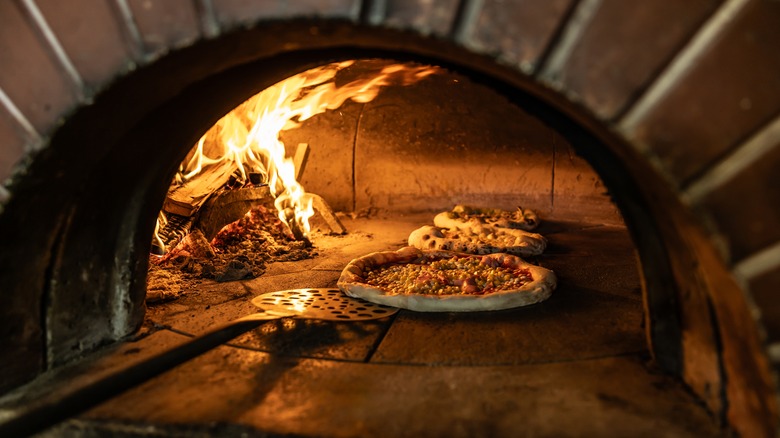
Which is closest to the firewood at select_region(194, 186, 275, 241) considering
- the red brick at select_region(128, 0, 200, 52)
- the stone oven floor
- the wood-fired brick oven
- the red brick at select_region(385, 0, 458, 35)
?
the stone oven floor

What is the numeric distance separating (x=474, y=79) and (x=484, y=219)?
318 cm

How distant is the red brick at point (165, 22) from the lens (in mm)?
1621

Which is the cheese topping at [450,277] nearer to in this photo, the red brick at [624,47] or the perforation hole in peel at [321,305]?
the perforation hole in peel at [321,305]

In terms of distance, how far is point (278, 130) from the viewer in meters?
4.81

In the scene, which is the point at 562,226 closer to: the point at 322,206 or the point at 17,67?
the point at 322,206

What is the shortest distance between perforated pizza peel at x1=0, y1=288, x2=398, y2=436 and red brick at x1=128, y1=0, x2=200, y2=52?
1100mm

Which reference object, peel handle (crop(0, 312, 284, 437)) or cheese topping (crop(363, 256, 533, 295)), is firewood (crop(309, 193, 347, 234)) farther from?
peel handle (crop(0, 312, 284, 437))

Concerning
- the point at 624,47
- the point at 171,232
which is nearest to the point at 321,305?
the point at 171,232

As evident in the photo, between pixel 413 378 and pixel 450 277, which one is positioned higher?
pixel 450 277

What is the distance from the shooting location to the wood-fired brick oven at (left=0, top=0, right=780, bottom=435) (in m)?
1.36

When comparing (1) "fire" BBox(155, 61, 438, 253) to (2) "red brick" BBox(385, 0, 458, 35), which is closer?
(2) "red brick" BBox(385, 0, 458, 35)

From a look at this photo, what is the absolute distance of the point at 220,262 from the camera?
3936 millimetres

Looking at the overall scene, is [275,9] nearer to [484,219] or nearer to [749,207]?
[749,207]

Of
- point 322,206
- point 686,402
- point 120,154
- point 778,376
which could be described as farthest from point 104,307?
point 322,206
